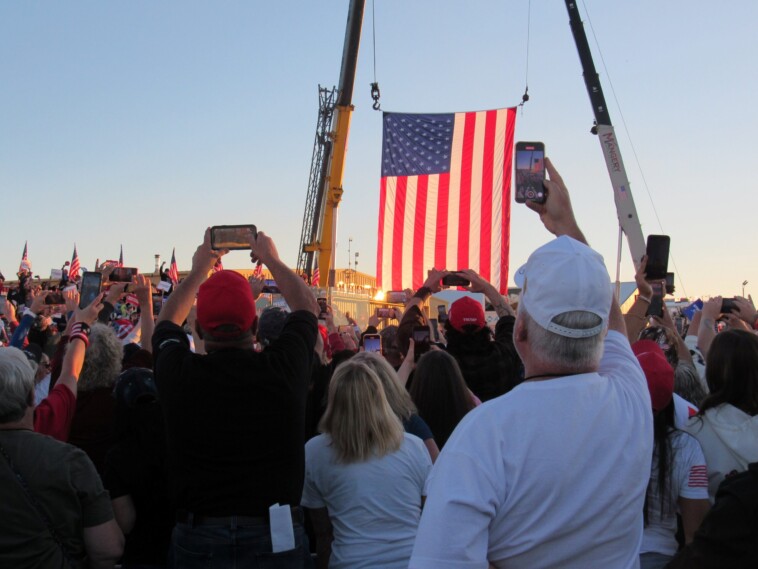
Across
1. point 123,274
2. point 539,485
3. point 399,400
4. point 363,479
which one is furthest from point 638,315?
point 123,274

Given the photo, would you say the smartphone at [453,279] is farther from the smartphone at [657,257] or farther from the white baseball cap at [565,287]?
the white baseball cap at [565,287]

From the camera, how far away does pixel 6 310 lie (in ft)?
25.9

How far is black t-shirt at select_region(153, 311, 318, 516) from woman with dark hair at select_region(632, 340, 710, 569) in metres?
1.52

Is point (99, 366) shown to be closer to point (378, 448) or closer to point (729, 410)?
point (378, 448)

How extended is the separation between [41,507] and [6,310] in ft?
20.1

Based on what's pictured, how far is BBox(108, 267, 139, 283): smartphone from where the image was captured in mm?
5750

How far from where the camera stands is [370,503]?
3082 millimetres

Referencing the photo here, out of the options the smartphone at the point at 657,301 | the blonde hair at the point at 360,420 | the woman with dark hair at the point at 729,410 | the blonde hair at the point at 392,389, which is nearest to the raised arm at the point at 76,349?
the blonde hair at the point at 360,420

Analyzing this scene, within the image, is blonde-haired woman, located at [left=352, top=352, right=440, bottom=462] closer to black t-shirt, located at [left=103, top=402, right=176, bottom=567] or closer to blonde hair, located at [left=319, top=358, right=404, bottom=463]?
blonde hair, located at [left=319, top=358, right=404, bottom=463]

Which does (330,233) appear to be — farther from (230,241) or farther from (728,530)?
(728,530)

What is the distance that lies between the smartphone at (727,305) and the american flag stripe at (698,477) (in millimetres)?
3634

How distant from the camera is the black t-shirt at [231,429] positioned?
8.54 feet

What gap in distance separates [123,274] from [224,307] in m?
3.47

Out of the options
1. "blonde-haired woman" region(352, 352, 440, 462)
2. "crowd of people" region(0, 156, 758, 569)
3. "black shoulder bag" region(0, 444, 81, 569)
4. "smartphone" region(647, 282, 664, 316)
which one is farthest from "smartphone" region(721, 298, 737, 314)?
"black shoulder bag" region(0, 444, 81, 569)
